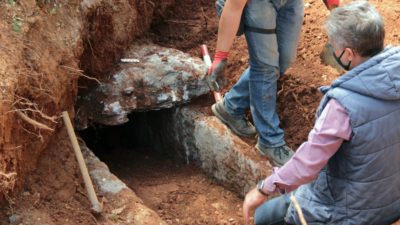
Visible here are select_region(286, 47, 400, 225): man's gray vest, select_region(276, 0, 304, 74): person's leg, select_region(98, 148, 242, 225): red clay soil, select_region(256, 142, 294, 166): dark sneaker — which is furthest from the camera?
select_region(98, 148, 242, 225): red clay soil

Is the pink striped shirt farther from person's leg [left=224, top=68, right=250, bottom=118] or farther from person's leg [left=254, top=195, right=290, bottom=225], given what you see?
person's leg [left=224, top=68, right=250, bottom=118]

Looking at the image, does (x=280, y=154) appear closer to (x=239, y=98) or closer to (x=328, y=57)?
(x=239, y=98)

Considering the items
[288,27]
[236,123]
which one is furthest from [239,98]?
[288,27]

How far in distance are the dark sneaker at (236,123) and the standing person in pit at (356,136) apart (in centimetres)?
167

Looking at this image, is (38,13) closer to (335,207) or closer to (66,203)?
(66,203)

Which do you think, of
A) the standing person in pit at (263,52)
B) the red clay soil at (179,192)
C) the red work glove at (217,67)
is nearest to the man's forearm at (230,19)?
the standing person in pit at (263,52)

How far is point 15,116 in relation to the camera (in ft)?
10.5

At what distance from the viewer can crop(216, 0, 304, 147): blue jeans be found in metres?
3.57

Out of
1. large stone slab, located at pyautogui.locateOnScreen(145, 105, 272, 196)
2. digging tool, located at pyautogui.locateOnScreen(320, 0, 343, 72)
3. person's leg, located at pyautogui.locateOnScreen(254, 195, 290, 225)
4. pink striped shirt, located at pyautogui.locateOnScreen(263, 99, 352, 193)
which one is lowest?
large stone slab, located at pyautogui.locateOnScreen(145, 105, 272, 196)

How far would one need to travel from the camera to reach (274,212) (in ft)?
9.79

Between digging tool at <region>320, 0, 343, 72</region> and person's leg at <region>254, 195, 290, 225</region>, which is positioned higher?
digging tool at <region>320, 0, 343, 72</region>

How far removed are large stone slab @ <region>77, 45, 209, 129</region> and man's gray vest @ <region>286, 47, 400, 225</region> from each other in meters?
2.15

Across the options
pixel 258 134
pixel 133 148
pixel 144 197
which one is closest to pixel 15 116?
pixel 144 197

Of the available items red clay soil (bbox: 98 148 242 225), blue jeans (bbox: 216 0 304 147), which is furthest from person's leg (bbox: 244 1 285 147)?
red clay soil (bbox: 98 148 242 225)
